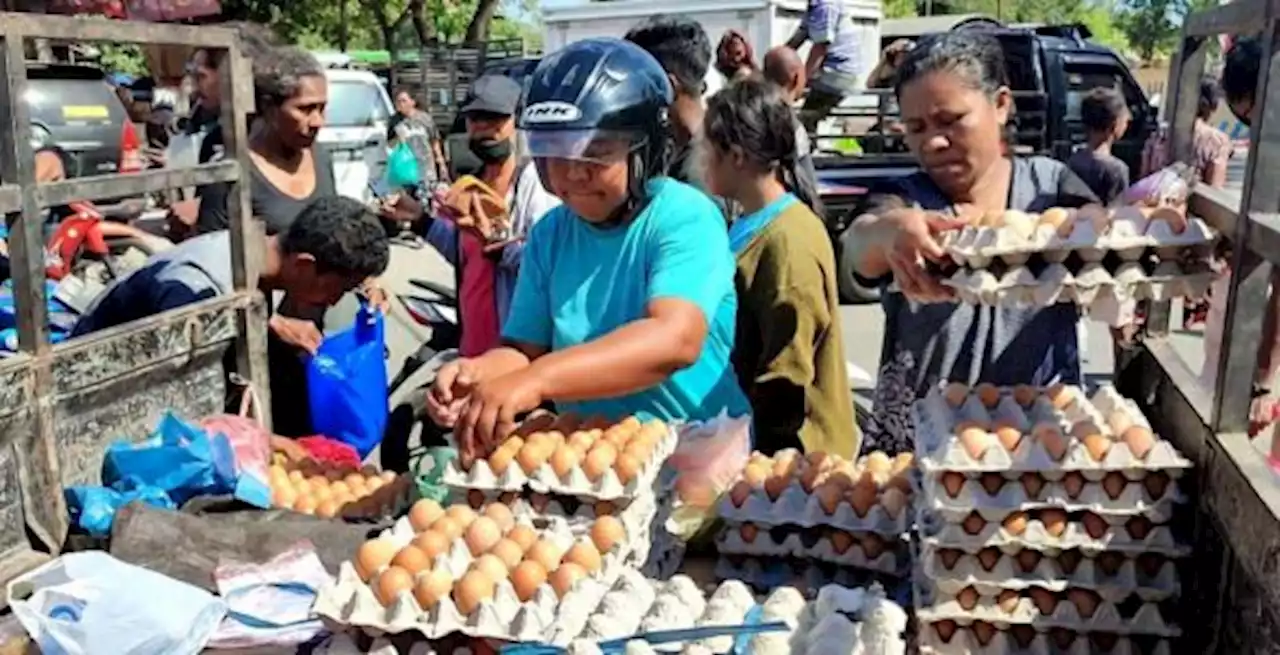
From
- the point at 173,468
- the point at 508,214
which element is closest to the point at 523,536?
the point at 173,468

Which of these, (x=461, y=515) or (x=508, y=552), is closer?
(x=508, y=552)

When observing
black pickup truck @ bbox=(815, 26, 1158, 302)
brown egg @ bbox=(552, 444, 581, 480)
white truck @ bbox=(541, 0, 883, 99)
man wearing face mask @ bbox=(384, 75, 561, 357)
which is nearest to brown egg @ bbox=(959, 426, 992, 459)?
brown egg @ bbox=(552, 444, 581, 480)

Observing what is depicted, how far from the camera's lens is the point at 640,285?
2500 millimetres

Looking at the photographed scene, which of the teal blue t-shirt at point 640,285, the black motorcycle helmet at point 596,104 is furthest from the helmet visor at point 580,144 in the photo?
the teal blue t-shirt at point 640,285

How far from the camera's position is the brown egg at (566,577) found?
74.2 inches

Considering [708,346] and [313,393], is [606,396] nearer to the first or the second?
[708,346]

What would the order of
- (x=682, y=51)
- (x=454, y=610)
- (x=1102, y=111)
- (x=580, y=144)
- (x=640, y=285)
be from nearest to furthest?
(x=454, y=610), (x=580, y=144), (x=640, y=285), (x=682, y=51), (x=1102, y=111)

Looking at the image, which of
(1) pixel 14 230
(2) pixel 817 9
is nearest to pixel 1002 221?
(1) pixel 14 230

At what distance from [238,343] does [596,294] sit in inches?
47.2

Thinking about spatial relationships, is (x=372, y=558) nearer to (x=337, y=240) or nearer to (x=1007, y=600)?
(x=1007, y=600)

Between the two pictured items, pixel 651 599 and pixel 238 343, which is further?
pixel 238 343

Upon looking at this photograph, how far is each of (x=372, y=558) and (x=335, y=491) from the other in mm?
1010

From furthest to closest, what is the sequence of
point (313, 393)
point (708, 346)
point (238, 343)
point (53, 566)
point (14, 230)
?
point (313, 393)
point (238, 343)
point (708, 346)
point (14, 230)
point (53, 566)

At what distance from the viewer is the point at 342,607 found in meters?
1.85
